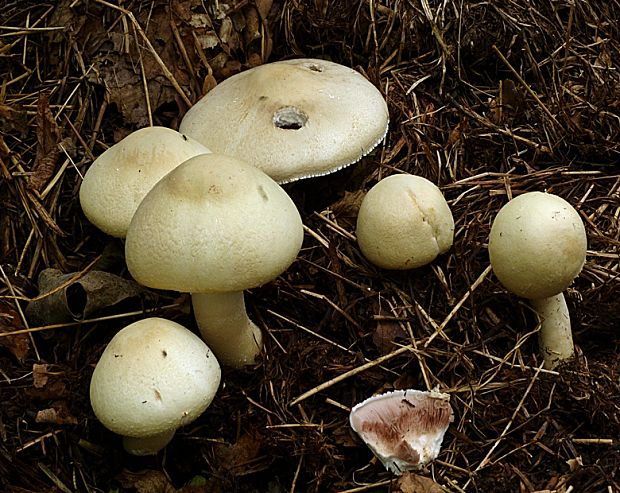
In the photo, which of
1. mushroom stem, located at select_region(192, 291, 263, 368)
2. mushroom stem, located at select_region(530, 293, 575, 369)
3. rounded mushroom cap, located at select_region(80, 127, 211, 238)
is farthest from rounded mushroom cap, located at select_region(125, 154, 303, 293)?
mushroom stem, located at select_region(530, 293, 575, 369)

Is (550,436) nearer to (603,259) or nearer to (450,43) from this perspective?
(603,259)

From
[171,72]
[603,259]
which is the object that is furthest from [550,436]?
[171,72]

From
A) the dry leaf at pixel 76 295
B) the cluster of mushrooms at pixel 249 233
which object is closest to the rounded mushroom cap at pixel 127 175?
the cluster of mushrooms at pixel 249 233

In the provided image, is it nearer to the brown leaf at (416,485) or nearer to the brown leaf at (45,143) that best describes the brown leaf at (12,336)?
the brown leaf at (45,143)

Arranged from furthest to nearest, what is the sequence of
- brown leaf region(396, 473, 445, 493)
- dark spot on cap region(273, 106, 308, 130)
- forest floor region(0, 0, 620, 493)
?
1. dark spot on cap region(273, 106, 308, 130)
2. forest floor region(0, 0, 620, 493)
3. brown leaf region(396, 473, 445, 493)

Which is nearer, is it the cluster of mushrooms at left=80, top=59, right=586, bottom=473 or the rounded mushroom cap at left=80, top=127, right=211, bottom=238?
the cluster of mushrooms at left=80, top=59, right=586, bottom=473

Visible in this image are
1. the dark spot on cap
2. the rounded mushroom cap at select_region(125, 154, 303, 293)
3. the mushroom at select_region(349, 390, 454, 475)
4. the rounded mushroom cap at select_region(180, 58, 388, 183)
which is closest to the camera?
the rounded mushroom cap at select_region(125, 154, 303, 293)

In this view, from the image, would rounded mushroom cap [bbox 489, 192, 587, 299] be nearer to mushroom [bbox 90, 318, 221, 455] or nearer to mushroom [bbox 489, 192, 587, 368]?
mushroom [bbox 489, 192, 587, 368]
